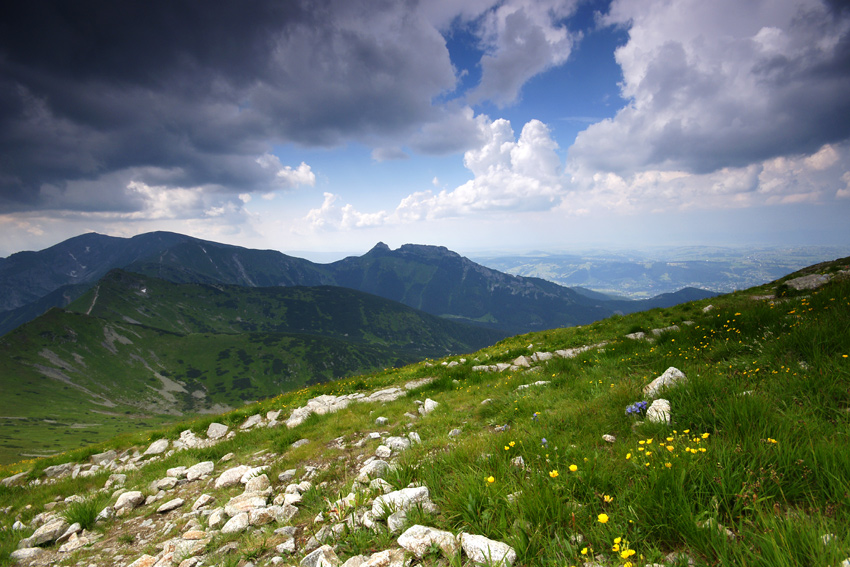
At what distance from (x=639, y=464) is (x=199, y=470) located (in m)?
9.92

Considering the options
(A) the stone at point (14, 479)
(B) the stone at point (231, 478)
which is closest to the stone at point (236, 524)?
(B) the stone at point (231, 478)

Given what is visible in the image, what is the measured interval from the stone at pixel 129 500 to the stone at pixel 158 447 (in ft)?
17.1

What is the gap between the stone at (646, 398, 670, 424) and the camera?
4.94 meters

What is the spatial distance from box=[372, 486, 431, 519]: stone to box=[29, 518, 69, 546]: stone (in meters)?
7.21

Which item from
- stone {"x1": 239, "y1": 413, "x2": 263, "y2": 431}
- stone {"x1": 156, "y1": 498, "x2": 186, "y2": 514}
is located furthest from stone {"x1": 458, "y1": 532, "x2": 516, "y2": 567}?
stone {"x1": 239, "y1": 413, "x2": 263, "y2": 431}

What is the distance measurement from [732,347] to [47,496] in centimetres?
1793

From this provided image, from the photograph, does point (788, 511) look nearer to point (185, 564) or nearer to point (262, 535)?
point (262, 535)

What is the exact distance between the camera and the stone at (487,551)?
306 centimetres

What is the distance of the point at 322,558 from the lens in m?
3.77

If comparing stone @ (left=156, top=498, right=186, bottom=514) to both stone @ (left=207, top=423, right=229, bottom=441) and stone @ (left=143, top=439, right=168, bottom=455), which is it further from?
stone @ (left=143, top=439, right=168, bottom=455)

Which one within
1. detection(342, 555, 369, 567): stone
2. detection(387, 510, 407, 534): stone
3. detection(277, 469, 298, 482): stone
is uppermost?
detection(387, 510, 407, 534): stone

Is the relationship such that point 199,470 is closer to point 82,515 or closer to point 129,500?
point 129,500

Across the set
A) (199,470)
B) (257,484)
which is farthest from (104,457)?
(257,484)

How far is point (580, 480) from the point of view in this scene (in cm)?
374
